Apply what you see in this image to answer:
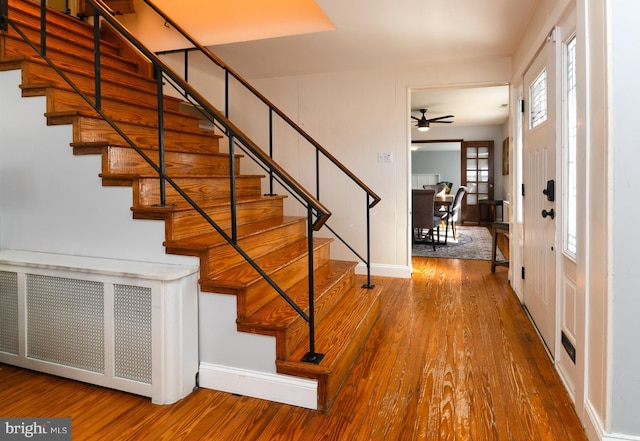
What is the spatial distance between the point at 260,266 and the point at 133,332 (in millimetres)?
750

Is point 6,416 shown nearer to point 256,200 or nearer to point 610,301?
point 256,200

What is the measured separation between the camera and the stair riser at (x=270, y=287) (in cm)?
199

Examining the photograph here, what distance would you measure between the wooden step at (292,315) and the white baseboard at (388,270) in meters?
1.68

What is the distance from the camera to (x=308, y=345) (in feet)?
6.89

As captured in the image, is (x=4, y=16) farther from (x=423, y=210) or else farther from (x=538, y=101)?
(x=423, y=210)

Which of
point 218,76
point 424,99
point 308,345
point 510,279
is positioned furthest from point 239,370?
point 424,99

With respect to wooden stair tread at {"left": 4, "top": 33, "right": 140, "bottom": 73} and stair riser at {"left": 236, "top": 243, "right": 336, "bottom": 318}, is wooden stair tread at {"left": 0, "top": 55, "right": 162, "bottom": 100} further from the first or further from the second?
stair riser at {"left": 236, "top": 243, "right": 336, "bottom": 318}

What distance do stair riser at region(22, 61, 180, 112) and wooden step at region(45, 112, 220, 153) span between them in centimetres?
25

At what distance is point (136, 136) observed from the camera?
2656mm

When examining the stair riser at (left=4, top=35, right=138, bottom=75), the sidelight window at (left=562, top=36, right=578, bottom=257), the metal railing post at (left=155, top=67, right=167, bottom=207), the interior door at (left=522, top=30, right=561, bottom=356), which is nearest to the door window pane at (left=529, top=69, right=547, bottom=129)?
the interior door at (left=522, top=30, right=561, bottom=356)

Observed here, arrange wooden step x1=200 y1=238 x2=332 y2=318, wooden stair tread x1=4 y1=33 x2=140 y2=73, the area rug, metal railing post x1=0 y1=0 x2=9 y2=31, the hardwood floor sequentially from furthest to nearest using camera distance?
1. the area rug
2. wooden stair tread x1=4 y1=33 x2=140 y2=73
3. metal railing post x1=0 y1=0 x2=9 y2=31
4. wooden step x1=200 y1=238 x2=332 y2=318
5. the hardwood floor

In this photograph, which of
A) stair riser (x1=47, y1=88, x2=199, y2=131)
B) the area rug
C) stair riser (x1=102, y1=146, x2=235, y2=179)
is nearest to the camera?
stair riser (x1=102, y1=146, x2=235, y2=179)

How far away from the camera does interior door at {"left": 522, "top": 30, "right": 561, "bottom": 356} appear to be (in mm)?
2316

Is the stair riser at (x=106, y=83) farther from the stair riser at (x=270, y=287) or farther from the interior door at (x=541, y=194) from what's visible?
A: the interior door at (x=541, y=194)
